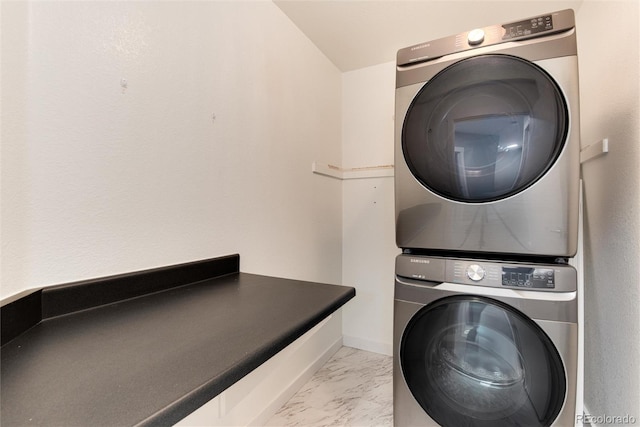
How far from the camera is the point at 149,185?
0.92 m

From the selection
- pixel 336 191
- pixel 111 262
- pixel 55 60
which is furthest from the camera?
pixel 336 191

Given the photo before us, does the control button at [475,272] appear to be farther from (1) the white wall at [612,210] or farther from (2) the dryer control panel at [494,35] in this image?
(2) the dryer control panel at [494,35]

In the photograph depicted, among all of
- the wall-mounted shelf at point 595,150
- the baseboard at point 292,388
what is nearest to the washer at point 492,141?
the wall-mounted shelf at point 595,150

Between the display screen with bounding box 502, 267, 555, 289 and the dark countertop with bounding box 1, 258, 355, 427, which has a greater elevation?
the display screen with bounding box 502, 267, 555, 289

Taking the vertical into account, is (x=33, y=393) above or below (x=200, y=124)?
below

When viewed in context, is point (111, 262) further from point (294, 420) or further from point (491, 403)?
point (491, 403)

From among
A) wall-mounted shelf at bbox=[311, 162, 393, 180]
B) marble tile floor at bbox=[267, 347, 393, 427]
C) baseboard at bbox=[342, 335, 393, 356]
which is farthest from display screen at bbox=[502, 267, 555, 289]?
baseboard at bbox=[342, 335, 393, 356]

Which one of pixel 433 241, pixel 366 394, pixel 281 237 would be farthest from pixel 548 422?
pixel 281 237

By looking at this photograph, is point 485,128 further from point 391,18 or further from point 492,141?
point 391,18

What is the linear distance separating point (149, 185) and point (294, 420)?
53.4 inches

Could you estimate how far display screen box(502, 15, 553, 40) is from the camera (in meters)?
0.98

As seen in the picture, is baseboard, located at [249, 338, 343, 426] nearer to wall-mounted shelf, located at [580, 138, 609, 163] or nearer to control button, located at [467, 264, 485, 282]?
control button, located at [467, 264, 485, 282]

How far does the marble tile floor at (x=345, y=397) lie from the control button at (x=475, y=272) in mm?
957

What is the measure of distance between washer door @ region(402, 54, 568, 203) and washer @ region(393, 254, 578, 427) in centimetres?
31
